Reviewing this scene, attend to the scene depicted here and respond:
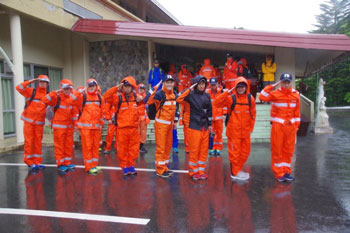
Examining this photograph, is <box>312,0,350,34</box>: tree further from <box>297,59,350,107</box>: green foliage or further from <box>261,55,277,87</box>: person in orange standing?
<box>261,55,277,87</box>: person in orange standing

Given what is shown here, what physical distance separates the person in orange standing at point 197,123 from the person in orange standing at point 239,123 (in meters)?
0.30

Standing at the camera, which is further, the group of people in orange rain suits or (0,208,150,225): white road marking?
the group of people in orange rain suits

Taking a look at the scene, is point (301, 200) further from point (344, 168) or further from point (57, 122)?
point (57, 122)

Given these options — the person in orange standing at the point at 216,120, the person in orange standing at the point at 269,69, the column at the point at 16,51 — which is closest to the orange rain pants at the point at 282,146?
the person in orange standing at the point at 216,120

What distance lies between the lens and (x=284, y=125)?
530cm

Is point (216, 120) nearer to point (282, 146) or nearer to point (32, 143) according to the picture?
point (282, 146)

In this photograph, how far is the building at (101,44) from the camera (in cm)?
914

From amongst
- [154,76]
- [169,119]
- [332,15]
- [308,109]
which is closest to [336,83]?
[332,15]

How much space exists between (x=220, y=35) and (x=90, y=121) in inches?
233

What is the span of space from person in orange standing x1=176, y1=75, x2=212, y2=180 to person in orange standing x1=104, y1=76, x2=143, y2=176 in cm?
96

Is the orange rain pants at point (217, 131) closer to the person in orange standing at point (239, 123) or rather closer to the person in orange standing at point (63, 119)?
the person in orange standing at point (239, 123)

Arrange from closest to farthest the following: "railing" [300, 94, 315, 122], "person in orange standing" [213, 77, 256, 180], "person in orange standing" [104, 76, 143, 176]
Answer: "person in orange standing" [213, 77, 256, 180]
"person in orange standing" [104, 76, 143, 176]
"railing" [300, 94, 315, 122]

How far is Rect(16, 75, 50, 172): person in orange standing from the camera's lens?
20.3 feet

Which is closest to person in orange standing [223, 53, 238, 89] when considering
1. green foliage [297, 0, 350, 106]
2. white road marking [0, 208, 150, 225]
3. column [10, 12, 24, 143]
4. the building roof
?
the building roof
